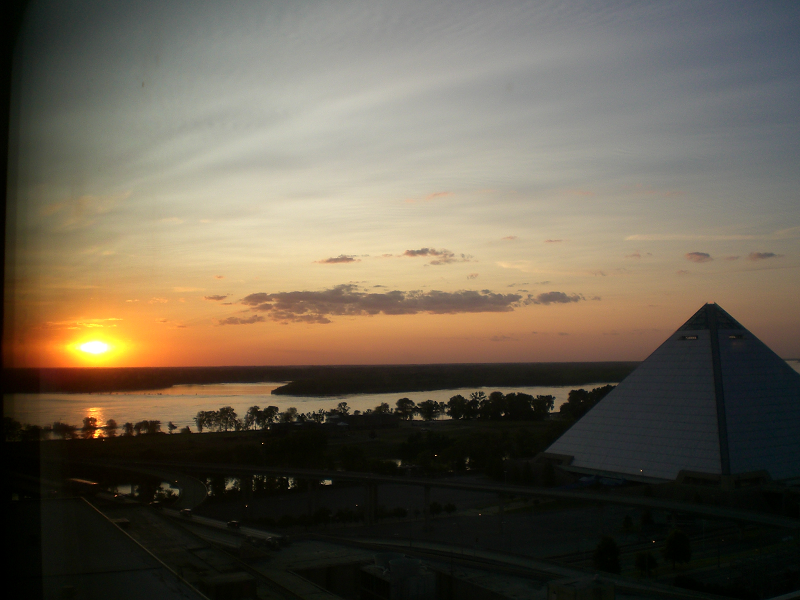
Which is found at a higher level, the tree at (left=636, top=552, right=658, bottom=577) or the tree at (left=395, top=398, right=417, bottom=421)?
the tree at (left=636, top=552, right=658, bottom=577)

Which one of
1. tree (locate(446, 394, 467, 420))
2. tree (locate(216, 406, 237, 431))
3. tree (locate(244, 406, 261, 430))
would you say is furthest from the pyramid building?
tree (locate(446, 394, 467, 420))

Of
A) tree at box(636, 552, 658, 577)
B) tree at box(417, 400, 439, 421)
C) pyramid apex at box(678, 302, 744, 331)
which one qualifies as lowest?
tree at box(417, 400, 439, 421)

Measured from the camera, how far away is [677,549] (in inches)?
325

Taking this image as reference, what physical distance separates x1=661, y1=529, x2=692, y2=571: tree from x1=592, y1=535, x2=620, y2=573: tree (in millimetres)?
933

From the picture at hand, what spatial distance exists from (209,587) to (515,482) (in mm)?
13389

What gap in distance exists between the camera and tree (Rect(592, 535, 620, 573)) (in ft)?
24.8

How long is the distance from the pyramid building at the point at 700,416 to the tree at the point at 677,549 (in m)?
6.18

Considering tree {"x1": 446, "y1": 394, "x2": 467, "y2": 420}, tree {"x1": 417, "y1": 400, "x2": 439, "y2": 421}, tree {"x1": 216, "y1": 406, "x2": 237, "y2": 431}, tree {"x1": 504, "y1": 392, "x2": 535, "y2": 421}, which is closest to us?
tree {"x1": 216, "y1": 406, "x2": 237, "y2": 431}

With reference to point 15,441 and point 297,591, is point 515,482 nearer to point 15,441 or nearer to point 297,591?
point 297,591

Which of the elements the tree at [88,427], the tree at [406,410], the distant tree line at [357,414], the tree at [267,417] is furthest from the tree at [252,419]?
the tree at [88,427]

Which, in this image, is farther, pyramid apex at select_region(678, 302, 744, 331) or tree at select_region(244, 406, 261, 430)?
tree at select_region(244, 406, 261, 430)

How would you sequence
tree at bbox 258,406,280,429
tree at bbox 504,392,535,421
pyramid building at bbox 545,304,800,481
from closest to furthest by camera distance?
pyramid building at bbox 545,304,800,481 < tree at bbox 258,406,280,429 < tree at bbox 504,392,535,421

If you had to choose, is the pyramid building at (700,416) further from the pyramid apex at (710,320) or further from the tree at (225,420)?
the tree at (225,420)

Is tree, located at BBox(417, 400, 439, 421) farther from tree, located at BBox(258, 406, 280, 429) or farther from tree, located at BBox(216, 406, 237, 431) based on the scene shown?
tree, located at BBox(216, 406, 237, 431)
